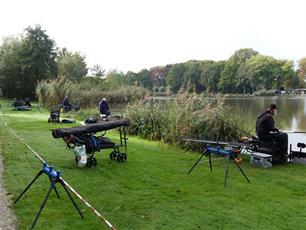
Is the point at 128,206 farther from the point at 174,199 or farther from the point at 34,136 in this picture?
the point at 34,136

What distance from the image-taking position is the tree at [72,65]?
5400 cm

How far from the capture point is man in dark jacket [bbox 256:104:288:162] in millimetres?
9641

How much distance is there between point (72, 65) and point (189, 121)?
4623cm

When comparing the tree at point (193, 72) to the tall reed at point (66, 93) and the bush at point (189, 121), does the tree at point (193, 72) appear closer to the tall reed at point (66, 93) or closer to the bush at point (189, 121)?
the tall reed at point (66, 93)

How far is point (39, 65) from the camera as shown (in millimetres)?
44594

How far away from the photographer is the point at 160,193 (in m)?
6.73

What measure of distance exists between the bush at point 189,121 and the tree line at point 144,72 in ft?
21.3

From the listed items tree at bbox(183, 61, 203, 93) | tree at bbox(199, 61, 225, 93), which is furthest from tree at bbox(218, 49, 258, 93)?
tree at bbox(183, 61, 203, 93)

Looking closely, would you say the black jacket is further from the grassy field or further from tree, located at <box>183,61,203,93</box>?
tree, located at <box>183,61,203,93</box>

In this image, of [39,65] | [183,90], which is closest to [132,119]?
[183,90]

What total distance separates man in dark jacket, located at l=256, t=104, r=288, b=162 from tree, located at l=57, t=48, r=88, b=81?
148 ft

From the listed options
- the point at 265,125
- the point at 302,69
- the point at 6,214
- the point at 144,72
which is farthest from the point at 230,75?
the point at 6,214

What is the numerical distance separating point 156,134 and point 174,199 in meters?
7.48

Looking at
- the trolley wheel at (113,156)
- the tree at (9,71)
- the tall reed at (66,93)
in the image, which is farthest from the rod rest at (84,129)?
the tree at (9,71)
